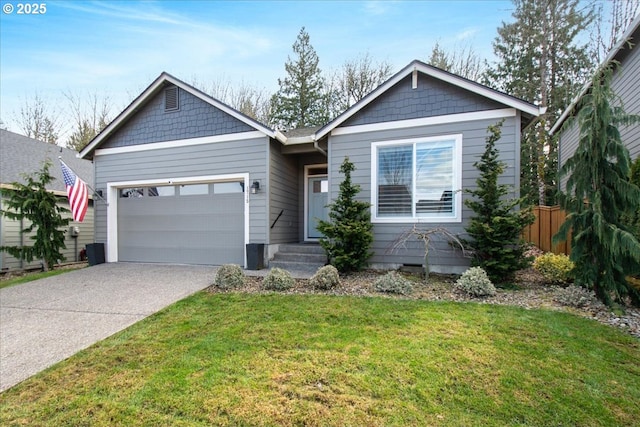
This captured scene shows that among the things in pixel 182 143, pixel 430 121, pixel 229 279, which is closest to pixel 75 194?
pixel 182 143

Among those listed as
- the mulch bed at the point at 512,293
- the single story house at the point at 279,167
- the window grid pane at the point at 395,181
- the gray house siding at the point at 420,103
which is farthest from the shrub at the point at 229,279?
the gray house siding at the point at 420,103

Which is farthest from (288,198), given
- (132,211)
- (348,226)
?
(132,211)

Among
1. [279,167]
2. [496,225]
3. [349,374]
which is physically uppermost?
[279,167]

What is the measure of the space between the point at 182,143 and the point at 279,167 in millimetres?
2943

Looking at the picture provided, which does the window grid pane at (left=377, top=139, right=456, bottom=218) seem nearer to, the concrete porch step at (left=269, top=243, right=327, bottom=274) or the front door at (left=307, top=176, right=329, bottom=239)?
the concrete porch step at (left=269, top=243, right=327, bottom=274)

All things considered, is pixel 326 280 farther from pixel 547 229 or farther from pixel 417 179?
pixel 547 229

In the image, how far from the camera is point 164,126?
8.92 meters

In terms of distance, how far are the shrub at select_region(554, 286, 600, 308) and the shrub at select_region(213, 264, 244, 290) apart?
17.5 ft

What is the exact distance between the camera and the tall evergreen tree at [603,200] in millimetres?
4250

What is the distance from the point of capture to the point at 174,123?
8820 millimetres

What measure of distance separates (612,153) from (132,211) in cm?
1120

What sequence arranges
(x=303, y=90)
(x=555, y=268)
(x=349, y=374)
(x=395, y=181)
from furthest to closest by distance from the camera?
(x=303, y=90)
(x=395, y=181)
(x=555, y=268)
(x=349, y=374)

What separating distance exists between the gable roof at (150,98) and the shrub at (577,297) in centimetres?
656

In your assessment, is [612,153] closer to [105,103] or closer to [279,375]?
[279,375]
